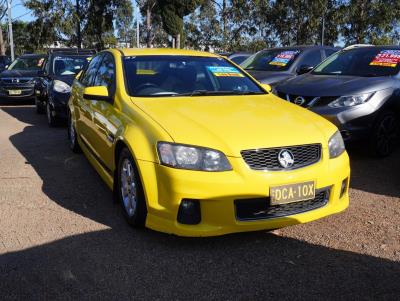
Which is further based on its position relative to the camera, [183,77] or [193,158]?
[183,77]

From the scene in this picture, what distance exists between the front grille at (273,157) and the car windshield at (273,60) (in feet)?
18.6

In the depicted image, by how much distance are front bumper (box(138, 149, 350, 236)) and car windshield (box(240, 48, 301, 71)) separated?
234 inches

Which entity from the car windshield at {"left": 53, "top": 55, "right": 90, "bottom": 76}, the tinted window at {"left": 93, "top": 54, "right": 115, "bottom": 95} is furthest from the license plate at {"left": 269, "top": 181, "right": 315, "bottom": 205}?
the car windshield at {"left": 53, "top": 55, "right": 90, "bottom": 76}

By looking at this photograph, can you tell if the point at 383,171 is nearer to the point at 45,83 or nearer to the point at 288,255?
the point at 288,255

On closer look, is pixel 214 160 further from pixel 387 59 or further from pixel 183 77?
pixel 387 59

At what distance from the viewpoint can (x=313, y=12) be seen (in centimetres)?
2873

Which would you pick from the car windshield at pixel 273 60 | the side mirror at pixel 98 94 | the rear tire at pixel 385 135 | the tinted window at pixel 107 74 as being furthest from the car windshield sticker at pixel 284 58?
the side mirror at pixel 98 94

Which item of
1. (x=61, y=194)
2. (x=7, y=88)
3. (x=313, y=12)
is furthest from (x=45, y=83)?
(x=313, y=12)

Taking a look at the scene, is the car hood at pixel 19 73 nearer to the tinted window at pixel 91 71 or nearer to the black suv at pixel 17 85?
the black suv at pixel 17 85

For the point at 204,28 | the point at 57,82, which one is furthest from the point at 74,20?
the point at 57,82

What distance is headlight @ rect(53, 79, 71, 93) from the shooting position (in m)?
8.98

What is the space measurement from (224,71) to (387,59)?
9.62 ft

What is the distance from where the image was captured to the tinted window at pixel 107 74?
4.79m

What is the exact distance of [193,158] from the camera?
11.2 feet
